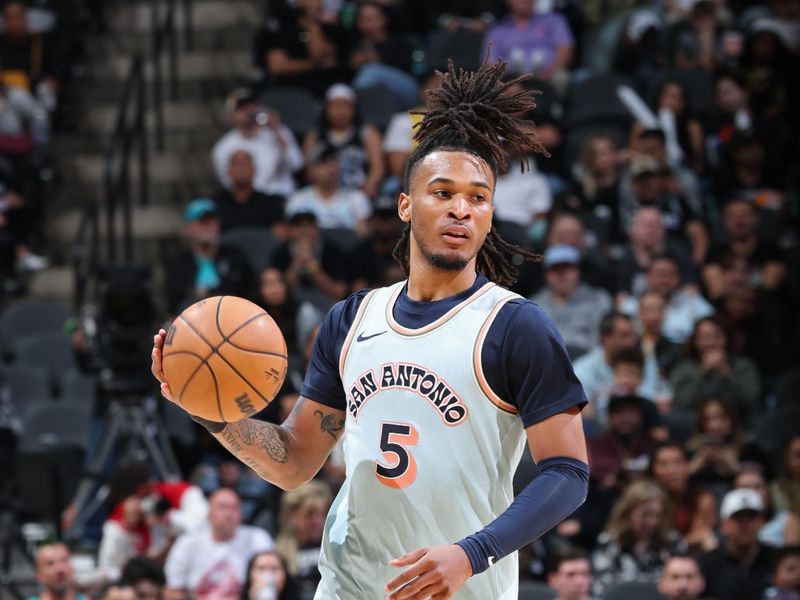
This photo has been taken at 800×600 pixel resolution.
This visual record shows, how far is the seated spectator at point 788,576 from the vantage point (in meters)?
8.77

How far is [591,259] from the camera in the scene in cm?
1191

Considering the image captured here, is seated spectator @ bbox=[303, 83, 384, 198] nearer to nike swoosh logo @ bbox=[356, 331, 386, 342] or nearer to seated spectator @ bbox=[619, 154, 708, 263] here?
seated spectator @ bbox=[619, 154, 708, 263]

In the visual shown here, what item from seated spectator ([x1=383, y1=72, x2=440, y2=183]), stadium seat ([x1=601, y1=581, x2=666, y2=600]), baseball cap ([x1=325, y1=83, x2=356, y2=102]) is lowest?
stadium seat ([x1=601, y1=581, x2=666, y2=600])

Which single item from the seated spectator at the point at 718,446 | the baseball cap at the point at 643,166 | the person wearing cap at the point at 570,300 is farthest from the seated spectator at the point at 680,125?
the seated spectator at the point at 718,446

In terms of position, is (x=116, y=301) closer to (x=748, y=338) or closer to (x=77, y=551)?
(x=77, y=551)

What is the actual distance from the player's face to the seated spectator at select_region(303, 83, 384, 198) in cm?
889

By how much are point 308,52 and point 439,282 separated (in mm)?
10567

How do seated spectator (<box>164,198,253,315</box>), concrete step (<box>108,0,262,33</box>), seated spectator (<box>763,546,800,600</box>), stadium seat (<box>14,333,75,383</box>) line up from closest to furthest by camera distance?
seated spectator (<box>763,546,800,600</box>) → seated spectator (<box>164,198,253,315</box>) → stadium seat (<box>14,333,75,383</box>) → concrete step (<box>108,0,262,33</box>)

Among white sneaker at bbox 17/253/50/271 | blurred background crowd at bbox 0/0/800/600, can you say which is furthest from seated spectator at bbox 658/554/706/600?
white sneaker at bbox 17/253/50/271

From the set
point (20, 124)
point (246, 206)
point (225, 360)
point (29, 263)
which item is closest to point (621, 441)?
point (246, 206)

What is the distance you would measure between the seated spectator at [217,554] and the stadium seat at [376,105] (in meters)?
5.22

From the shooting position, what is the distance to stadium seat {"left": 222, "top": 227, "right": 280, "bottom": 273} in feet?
39.9

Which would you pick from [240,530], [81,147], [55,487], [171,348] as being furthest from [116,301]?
[171,348]

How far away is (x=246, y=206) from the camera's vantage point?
1272cm
